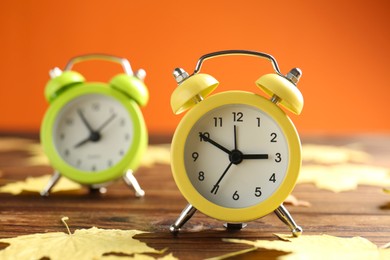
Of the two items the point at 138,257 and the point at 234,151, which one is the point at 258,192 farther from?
the point at 138,257

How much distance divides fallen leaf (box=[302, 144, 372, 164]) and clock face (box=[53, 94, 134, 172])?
966mm

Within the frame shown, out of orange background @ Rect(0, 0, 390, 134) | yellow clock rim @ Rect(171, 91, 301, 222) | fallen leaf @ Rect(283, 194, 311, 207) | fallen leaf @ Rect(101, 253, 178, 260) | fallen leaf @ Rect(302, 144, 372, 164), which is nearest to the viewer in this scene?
fallen leaf @ Rect(101, 253, 178, 260)

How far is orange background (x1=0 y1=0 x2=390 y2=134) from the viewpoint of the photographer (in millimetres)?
3750

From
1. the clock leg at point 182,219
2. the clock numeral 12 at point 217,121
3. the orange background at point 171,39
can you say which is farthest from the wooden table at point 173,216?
the orange background at point 171,39

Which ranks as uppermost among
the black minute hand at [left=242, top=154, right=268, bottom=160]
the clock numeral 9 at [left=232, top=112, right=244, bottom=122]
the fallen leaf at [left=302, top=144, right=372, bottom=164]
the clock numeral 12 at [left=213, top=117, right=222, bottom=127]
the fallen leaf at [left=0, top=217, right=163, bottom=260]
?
the clock numeral 9 at [left=232, top=112, right=244, bottom=122]

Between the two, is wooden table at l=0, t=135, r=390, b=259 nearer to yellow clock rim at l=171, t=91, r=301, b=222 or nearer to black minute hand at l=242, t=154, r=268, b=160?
yellow clock rim at l=171, t=91, r=301, b=222

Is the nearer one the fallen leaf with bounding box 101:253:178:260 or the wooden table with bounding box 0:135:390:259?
the fallen leaf with bounding box 101:253:178:260

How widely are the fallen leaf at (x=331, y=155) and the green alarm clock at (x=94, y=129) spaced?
0.96m

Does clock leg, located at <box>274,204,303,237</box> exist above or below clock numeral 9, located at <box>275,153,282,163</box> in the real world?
below

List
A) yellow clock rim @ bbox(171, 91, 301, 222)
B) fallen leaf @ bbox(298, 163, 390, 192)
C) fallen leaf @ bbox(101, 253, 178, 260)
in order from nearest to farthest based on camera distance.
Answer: fallen leaf @ bbox(101, 253, 178, 260) → yellow clock rim @ bbox(171, 91, 301, 222) → fallen leaf @ bbox(298, 163, 390, 192)

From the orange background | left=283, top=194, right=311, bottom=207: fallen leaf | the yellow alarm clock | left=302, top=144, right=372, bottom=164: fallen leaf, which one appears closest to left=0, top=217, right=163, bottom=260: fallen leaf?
the yellow alarm clock

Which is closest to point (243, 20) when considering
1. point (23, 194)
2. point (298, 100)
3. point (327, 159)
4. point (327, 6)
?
point (327, 6)

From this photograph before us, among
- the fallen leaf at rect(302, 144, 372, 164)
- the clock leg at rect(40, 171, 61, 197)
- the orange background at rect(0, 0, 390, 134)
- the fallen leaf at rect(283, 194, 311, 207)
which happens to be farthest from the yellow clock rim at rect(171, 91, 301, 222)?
the orange background at rect(0, 0, 390, 134)

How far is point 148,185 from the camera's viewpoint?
1934mm
